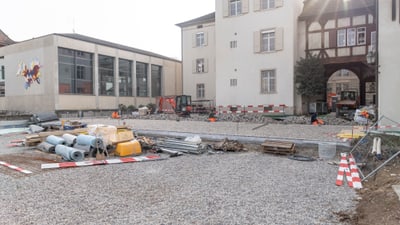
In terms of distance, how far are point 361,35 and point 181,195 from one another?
19805 mm

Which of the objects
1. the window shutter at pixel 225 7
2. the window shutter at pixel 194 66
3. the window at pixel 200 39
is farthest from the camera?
the window shutter at pixel 194 66

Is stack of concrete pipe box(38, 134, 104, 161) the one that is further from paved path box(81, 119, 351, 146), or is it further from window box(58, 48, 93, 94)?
window box(58, 48, 93, 94)

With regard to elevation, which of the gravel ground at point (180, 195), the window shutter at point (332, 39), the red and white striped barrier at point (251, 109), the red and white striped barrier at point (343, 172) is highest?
the window shutter at point (332, 39)

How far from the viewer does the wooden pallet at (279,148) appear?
26.7 ft

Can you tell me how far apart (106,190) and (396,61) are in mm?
9691

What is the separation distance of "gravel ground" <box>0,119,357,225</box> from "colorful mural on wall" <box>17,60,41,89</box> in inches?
996

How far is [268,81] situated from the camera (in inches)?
851

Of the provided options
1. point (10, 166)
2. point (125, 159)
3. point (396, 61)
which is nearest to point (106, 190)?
point (125, 159)

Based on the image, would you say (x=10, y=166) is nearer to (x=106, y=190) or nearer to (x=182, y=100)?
(x=106, y=190)

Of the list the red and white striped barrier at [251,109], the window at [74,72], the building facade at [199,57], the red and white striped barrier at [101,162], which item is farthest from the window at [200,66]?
the red and white striped barrier at [101,162]

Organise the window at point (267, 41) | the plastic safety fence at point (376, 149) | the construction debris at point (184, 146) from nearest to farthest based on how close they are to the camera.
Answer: the plastic safety fence at point (376, 149), the construction debris at point (184, 146), the window at point (267, 41)

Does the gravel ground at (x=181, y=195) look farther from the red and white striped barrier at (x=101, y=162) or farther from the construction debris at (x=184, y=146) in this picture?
the construction debris at (x=184, y=146)

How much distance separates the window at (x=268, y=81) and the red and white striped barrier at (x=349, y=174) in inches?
576

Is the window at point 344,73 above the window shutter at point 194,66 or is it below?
above
